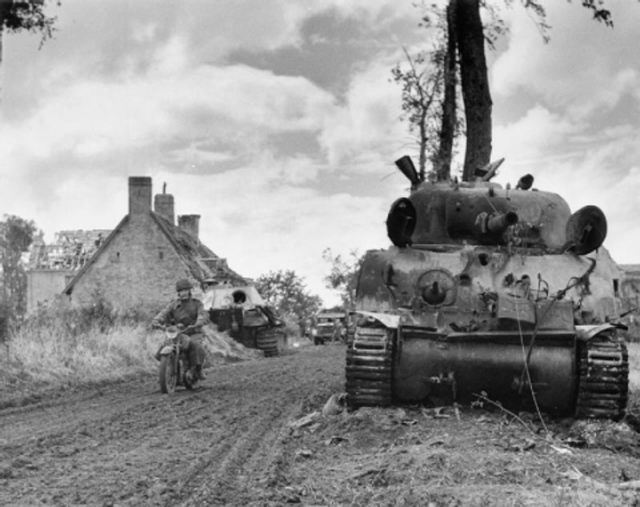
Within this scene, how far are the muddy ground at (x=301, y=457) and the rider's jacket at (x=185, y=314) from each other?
2346 mm

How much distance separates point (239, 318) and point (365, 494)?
75.0 ft

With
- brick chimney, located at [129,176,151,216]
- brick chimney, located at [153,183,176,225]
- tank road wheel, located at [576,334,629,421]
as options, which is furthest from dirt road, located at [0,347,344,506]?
brick chimney, located at [153,183,176,225]

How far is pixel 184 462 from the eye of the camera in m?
7.14

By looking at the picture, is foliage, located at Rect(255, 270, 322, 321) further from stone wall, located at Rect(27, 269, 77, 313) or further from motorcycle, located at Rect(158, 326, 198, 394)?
motorcycle, located at Rect(158, 326, 198, 394)

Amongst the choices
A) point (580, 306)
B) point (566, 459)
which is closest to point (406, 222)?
point (580, 306)

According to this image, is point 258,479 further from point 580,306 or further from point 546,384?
point 580,306

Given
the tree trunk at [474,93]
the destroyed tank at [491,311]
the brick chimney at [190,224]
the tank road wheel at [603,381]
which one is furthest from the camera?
the brick chimney at [190,224]

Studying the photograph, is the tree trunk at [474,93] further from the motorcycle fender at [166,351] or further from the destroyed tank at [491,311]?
the motorcycle fender at [166,351]

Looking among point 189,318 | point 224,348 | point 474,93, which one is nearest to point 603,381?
point 189,318

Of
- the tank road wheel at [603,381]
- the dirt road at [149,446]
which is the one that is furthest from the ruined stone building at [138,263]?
the tank road wheel at [603,381]

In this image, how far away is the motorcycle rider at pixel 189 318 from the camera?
13.7m

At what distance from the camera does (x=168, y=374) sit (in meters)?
13.1

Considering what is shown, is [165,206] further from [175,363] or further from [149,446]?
[149,446]

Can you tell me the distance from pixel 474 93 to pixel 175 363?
25.5 ft
